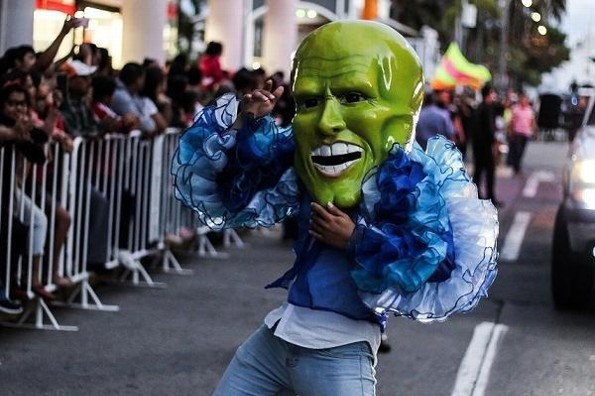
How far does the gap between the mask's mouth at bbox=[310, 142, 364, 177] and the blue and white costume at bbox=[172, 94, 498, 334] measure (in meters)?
0.08

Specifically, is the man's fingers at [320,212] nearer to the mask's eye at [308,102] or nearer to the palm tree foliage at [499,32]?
the mask's eye at [308,102]

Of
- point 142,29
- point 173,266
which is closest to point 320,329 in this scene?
point 173,266

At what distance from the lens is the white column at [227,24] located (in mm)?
19547

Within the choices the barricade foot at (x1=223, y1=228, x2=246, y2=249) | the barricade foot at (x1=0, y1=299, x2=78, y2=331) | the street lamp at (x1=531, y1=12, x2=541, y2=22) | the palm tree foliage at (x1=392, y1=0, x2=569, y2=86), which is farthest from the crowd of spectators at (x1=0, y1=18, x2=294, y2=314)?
the street lamp at (x1=531, y1=12, x2=541, y2=22)

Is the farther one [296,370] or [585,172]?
[585,172]

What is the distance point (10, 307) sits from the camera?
781 centimetres

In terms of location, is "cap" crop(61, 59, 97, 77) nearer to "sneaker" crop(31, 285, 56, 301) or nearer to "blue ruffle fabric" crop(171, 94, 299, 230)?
"sneaker" crop(31, 285, 56, 301)

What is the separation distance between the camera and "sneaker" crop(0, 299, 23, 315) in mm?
7770

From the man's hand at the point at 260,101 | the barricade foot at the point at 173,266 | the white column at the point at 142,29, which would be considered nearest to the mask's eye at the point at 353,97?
the man's hand at the point at 260,101

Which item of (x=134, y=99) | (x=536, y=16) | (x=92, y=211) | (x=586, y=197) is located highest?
(x=536, y=16)

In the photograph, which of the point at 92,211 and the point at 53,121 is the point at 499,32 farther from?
the point at 53,121

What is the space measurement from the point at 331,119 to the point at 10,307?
4407 mm

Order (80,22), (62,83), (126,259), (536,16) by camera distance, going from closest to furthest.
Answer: (80,22), (62,83), (126,259), (536,16)

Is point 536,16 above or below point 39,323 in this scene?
above
